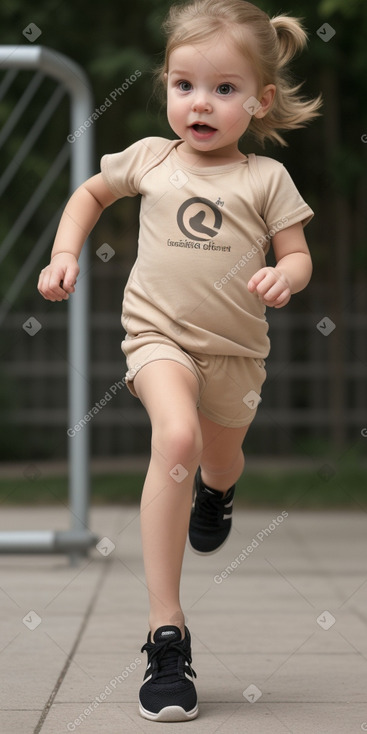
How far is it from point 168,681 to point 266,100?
1370 millimetres

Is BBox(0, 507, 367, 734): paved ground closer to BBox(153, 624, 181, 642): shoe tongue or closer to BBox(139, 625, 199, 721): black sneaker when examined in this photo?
BBox(139, 625, 199, 721): black sneaker

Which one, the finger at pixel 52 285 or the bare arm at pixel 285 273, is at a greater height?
the bare arm at pixel 285 273

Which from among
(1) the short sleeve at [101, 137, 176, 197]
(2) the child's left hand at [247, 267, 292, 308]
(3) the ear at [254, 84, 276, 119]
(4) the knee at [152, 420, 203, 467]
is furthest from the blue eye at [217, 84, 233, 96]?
(4) the knee at [152, 420, 203, 467]

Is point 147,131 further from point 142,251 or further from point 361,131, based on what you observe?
point 142,251

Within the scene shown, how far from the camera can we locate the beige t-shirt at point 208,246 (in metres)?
2.58

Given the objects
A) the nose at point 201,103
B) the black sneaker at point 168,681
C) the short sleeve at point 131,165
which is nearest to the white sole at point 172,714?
the black sneaker at point 168,681

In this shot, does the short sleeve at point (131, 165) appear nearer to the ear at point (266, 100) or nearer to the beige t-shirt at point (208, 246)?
the beige t-shirt at point (208, 246)

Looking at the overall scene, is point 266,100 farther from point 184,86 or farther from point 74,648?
point 74,648

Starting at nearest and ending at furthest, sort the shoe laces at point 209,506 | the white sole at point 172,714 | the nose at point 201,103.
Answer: the white sole at point 172,714
the nose at point 201,103
the shoe laces at point 209,506

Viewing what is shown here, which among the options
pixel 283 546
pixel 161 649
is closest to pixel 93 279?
pixel 283 546

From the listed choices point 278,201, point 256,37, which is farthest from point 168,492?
point 256,37

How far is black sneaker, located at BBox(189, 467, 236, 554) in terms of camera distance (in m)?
3.26

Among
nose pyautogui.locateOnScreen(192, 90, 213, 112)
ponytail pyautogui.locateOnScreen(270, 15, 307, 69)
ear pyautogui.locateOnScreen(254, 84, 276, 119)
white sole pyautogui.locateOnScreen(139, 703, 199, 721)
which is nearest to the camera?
white sole pyautogui.locateOnScreen(139, 703, 199, 721)

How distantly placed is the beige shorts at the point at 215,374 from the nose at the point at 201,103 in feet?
1.72
